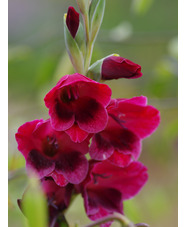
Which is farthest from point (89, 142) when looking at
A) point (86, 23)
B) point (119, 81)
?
point (119, 81)

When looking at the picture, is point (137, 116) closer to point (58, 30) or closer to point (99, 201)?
point (99, 201)

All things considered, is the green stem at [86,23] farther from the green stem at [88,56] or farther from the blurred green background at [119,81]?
Answer: the blurred green background at [119,81]

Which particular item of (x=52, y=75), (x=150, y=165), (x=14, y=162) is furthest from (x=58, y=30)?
(x=150, y=165)

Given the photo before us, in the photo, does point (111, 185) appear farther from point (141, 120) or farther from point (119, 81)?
point (119, 81)

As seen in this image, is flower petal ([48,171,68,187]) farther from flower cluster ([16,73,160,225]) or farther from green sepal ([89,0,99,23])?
green sepal ([89,0,99,23])

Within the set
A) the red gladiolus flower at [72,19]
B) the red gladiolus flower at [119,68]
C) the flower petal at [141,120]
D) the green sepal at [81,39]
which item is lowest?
the flower petal at [141,120]

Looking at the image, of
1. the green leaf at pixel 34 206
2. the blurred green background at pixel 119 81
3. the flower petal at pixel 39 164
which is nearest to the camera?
the green leaf at pixel 34 206

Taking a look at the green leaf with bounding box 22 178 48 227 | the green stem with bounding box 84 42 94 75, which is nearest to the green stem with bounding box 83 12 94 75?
the green stem with bounding box 84 42 94 75

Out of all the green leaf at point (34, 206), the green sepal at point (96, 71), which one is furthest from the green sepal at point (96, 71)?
the green leaf at point (34, 206)

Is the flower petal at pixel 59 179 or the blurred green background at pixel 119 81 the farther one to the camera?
the blurred green background at pixel 119 81
